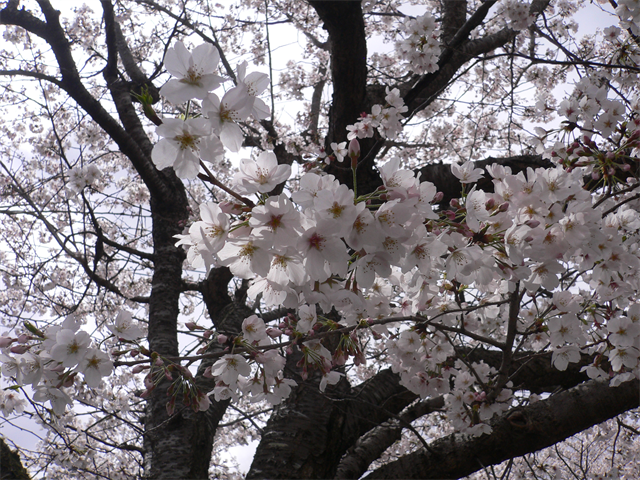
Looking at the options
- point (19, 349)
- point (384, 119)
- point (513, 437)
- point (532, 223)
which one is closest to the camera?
point (532, 223)

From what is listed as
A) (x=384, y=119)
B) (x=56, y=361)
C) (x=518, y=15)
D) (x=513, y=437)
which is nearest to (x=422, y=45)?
(x=384, y=119)

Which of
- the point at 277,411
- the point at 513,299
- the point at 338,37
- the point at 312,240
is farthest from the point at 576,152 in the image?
A: the point at 277,411

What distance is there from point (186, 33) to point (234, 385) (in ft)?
17.5

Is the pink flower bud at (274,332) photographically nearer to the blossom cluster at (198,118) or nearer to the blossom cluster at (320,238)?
the blossom cluster at (320,238)

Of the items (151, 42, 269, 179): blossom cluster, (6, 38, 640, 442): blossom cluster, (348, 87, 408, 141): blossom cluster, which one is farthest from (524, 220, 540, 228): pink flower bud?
(348, 87, 408, 141): blossom cluster

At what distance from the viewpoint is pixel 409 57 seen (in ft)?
11.0

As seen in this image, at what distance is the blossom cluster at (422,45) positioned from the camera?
10.7 feet

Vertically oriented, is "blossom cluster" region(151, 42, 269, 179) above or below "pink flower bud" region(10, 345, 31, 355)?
above

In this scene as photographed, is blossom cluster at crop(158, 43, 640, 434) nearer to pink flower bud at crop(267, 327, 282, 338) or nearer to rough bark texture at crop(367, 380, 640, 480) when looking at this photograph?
pink flower bud at crop(267, 327, 282, 338)

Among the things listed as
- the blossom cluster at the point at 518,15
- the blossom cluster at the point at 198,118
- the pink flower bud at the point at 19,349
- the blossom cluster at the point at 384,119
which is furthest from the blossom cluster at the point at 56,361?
the blossom cluster at the point at 518,15

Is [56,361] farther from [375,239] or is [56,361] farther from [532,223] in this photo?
[532,223]

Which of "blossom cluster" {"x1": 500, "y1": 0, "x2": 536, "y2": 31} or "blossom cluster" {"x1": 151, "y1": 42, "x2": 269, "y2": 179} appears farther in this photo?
"blossom cluster" {"x1": 500, "y1": 0, "x2": 536, "y2": 31}

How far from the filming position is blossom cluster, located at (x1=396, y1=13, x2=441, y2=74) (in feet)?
10.7

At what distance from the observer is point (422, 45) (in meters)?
3.27
